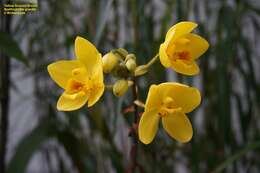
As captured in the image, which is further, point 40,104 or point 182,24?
point 40,104

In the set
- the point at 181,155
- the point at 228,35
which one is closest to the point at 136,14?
the point at 228,35

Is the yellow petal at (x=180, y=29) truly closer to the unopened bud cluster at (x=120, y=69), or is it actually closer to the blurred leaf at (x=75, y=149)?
the unopened bud cluster at (x=120, y=69)

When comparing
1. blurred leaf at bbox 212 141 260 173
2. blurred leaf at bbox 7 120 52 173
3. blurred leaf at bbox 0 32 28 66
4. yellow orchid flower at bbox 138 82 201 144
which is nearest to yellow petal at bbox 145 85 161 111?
yellow orchid flower at bbox 138 82 201 144

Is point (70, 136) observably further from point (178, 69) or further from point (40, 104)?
point (178, 69)

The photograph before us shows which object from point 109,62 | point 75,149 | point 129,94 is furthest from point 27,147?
point 109,62

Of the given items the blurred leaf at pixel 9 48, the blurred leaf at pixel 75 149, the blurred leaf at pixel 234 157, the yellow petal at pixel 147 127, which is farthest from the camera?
the blurred leaf at pixel 75 149

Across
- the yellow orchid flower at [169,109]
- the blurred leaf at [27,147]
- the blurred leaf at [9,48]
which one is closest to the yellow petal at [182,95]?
the yellow orchid flower at [169,109]
